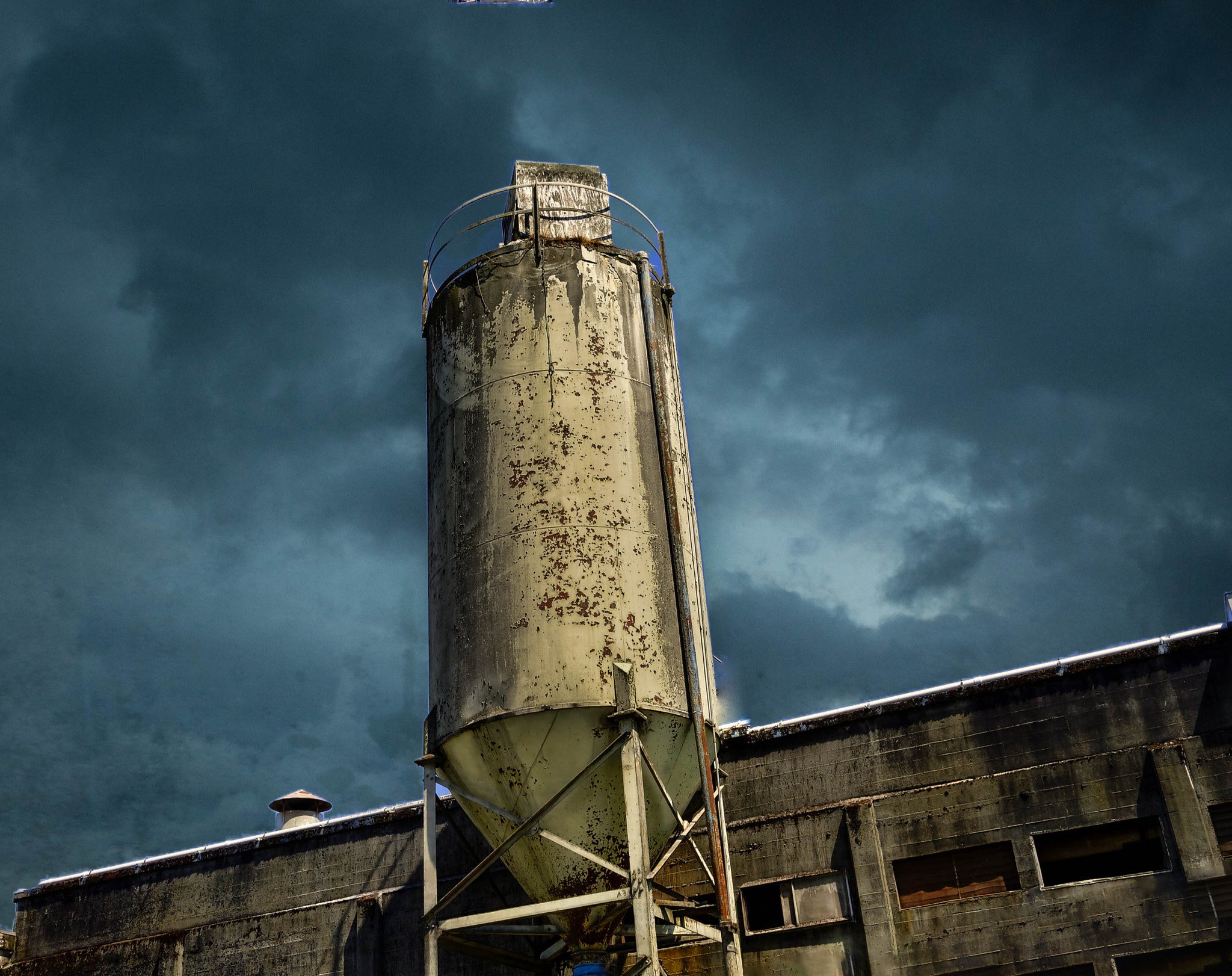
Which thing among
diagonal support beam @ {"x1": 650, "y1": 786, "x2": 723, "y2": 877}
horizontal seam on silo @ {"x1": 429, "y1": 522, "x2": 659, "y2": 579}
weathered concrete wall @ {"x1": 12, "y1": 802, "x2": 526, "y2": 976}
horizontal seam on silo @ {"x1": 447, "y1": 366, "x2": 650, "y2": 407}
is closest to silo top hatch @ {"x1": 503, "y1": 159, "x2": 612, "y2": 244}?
horizontal seam on silo @ {"x1": 447, "y1": 366, "x2": 650, "y2": 407}

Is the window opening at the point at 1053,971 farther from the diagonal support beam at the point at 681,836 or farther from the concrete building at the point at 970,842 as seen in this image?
the diagonal support beam at the point at 681,836

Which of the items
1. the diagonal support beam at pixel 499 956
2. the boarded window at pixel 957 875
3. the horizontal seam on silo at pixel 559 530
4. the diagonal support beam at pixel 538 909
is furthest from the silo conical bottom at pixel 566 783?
the boarded window at pixel 957 875

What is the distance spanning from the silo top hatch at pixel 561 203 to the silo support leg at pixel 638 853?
6.86 metres

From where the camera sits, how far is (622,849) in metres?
12.6

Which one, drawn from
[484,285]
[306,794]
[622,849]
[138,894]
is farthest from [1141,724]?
[138,894]

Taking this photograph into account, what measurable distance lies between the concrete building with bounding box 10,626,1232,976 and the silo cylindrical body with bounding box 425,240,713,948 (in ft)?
7.75

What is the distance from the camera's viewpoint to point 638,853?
11.6 metres

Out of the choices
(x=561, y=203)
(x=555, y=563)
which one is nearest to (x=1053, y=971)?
(x=555, y=563)

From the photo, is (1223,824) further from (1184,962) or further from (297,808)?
(297,808)

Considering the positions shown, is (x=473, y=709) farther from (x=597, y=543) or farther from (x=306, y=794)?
(x=306, y=794)

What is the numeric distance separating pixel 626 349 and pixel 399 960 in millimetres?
10290

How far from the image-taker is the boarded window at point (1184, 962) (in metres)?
14.0

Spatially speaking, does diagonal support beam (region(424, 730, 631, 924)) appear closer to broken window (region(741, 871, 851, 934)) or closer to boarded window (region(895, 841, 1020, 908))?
broken window (region(741, 871, 851, 934))

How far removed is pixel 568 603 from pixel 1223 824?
28.5 feet
